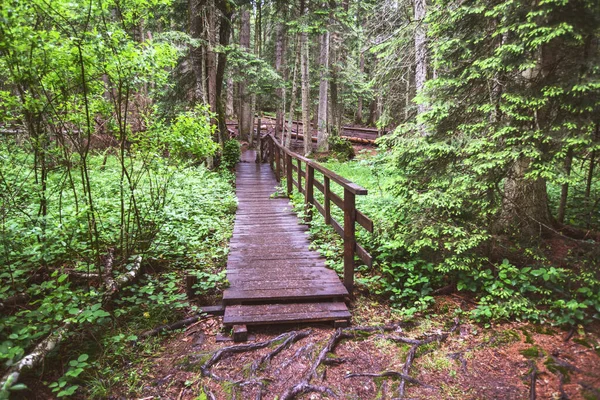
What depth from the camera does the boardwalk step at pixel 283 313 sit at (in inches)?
156

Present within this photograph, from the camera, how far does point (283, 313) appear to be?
410 cm

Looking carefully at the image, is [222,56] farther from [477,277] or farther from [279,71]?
[477,277]

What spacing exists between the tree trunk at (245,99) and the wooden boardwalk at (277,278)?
1378 cm

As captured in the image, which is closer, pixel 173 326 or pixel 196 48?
pixel 173 326

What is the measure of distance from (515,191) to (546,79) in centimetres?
156

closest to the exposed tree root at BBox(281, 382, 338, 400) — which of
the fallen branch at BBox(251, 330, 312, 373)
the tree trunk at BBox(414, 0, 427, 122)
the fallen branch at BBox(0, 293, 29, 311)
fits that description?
the fallen branch at BBox(251, 330, 312, 373)

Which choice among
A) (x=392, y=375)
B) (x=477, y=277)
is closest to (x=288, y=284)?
(x=392, y=375)

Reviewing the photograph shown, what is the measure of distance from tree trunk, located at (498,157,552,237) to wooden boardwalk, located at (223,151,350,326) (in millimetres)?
2496

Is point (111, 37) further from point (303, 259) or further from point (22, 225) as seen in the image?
point (303, 259)

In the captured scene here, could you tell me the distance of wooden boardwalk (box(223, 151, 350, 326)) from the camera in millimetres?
4090

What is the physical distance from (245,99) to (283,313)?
1780 cm

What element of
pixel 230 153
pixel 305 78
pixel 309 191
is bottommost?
pixel 309 191

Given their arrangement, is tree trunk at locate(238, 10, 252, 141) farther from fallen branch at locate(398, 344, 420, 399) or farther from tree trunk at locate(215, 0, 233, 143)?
fallen branch at locate(398, 344, 420, 399)

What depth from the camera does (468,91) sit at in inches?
180
